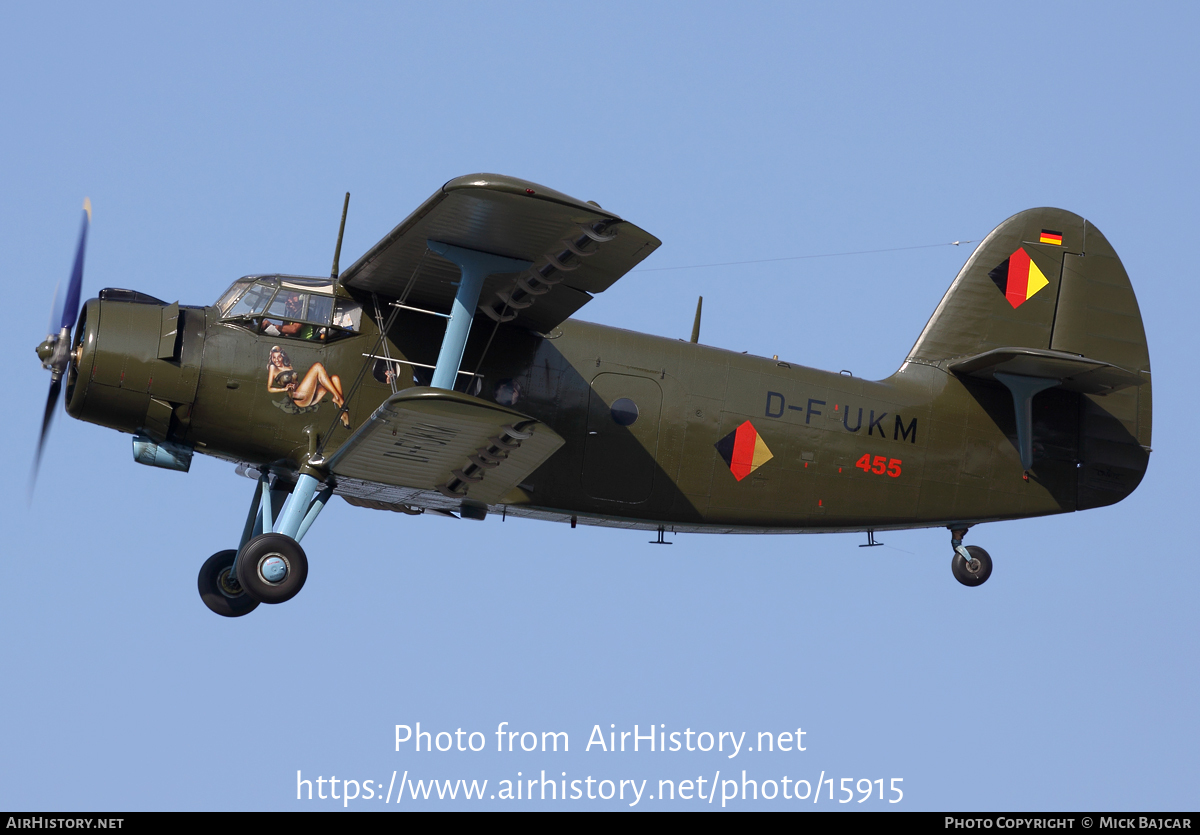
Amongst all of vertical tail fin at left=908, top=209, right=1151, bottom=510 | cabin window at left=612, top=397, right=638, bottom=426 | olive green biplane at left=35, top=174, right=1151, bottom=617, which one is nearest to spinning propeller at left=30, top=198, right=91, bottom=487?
olive green biplane at left=35, top=174, right=1151, bottom=617

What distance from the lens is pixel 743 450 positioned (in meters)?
14.4

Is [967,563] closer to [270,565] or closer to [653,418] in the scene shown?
[653,418]

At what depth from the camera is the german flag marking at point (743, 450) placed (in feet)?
47.1

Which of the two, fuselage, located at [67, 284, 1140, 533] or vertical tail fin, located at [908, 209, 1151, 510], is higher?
vertical tail fin, located at [908, 209, 1151, 510]

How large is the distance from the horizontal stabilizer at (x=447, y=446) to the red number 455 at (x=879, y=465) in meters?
3.77

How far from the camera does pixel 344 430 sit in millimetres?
13109

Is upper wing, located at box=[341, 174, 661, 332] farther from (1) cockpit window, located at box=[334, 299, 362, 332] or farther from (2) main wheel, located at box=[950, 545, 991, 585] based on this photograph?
(2) main wheel, located at box=[950, 545, 991, 585]

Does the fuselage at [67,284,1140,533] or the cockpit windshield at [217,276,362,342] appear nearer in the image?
the fuselage at [67,284,1140,533]

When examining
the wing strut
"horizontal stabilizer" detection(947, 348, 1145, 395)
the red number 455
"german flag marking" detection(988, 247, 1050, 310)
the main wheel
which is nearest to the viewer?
the wing strut

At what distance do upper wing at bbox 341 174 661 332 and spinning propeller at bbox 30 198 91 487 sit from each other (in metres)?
2.48

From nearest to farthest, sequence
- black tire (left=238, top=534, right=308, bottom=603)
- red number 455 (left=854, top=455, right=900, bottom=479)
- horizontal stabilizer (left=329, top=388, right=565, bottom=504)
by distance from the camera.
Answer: horizontal stabilizer (left=329, top=388, right=565, bottom=504)
black tire (left=238, top=534, right=308, bottom=603)
red number 455 (left=854, top=455, right=900, bottom=479)

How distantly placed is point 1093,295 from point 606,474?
243 inches

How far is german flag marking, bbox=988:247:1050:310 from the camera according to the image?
16203mm

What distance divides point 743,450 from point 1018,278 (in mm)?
4168
